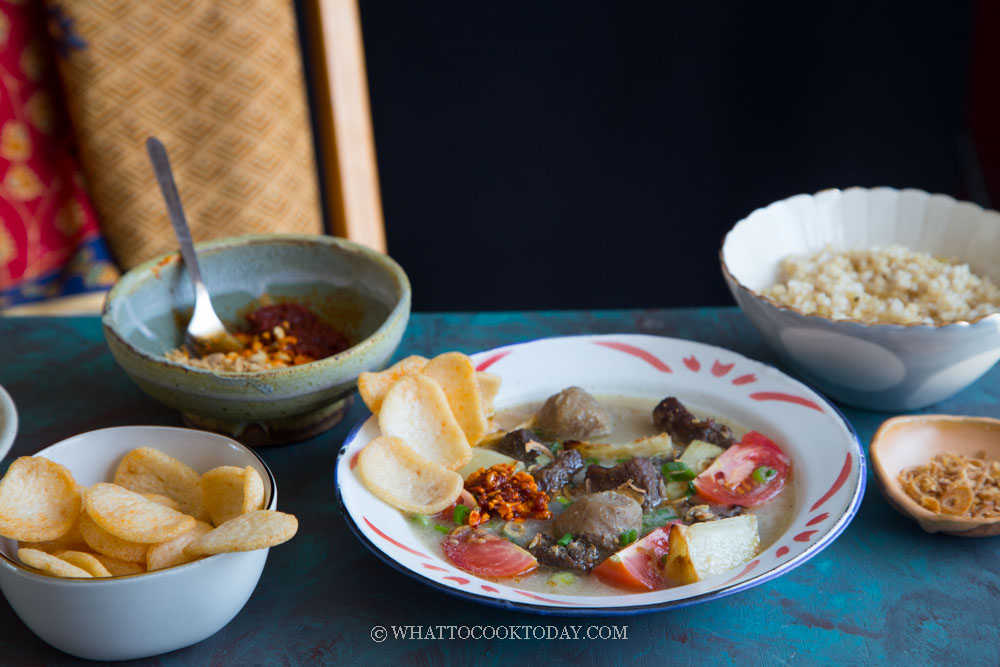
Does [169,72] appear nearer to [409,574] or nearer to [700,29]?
[700,29]

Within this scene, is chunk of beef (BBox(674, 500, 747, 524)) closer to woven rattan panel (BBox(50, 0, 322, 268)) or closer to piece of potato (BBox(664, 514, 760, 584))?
piece of potato (BBox(664, 514, 760, 584))

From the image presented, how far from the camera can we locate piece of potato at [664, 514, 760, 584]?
1.13 meters

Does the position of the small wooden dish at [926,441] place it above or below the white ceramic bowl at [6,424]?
below

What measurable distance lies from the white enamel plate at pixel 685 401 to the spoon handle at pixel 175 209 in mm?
535

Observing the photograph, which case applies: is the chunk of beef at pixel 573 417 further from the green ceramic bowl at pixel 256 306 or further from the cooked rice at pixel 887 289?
the cooked rice at pixel 887 289

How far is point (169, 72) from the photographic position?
8.95 feet

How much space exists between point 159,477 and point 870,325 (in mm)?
1100

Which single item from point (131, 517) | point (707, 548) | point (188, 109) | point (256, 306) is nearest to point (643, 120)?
point (188, 109)

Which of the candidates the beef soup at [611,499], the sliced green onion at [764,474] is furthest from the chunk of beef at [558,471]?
the sliced green onion at [764,474]

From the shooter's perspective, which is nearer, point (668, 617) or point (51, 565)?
point (51, 565)

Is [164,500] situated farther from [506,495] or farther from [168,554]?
[506,495]

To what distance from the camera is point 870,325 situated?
1.42 m

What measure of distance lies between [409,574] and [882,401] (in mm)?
915

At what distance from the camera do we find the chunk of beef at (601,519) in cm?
119
